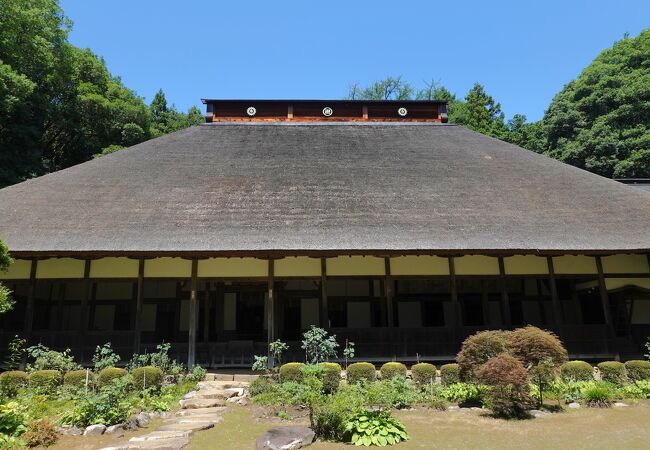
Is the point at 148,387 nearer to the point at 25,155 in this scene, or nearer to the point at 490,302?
the point at 490,302

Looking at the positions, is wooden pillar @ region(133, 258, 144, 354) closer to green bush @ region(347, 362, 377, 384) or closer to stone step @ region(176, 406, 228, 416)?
stone step @ region(176, 406, 228, 416)

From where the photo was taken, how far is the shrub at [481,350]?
31.1 feet

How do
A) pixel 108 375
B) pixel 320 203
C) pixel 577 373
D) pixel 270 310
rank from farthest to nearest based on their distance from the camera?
pixel 320 203 < pixel 270 310 < pixel 577 373 < pixel 108 375

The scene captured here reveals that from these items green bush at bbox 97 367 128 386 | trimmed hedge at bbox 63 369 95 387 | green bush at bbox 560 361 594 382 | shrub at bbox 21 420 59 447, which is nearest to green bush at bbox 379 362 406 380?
green bush at bbox 560 361 594 382

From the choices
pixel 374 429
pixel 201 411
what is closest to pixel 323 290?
pixel 201 411

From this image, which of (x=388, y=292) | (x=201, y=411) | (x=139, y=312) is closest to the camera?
(x=201, y=411)

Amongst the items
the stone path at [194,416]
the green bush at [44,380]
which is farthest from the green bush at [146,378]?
the green bush at [44,380]

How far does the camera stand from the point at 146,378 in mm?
10398

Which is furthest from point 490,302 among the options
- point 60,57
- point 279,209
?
point 60,57

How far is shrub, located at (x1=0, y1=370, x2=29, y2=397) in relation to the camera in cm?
1017

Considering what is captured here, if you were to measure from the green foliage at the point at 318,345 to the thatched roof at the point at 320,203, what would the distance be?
2.19 metres

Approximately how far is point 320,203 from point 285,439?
26.8ft

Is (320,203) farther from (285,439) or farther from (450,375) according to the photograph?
(285,439)

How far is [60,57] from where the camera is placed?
32.8 m
